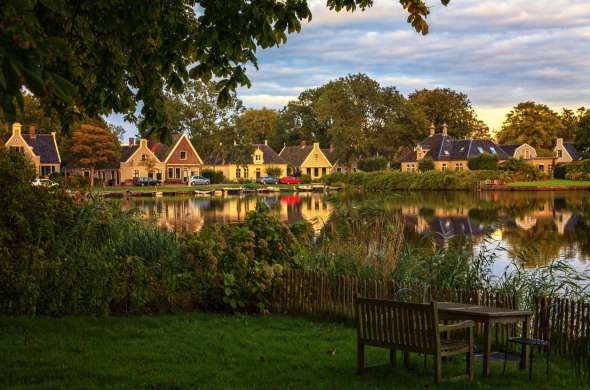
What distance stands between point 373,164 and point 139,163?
34.3 meters

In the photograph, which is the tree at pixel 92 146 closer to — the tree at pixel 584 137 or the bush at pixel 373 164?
the bush at pixel 373 164

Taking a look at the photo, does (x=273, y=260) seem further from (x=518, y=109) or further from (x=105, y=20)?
(x=518, y=109)

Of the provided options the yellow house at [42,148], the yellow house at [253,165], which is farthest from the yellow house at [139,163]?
the yellow house at [253,165]

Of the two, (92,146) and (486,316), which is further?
(92,146)

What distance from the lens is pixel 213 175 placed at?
92250 mm

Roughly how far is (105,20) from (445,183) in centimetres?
7143

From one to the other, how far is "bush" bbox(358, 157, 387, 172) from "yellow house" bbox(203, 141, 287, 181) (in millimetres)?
13264

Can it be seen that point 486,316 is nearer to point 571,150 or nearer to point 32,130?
point 32,130

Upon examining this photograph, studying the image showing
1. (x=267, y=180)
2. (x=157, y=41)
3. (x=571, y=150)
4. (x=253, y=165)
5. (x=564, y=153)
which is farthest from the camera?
(x=253, y=165)

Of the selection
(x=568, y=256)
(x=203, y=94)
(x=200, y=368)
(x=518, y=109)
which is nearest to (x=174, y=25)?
(x=200, y=368)

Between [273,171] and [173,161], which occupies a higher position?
[173,161]

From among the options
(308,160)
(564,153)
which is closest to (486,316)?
(564,153)

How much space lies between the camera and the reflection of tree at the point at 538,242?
75.1 feet

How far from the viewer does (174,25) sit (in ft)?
27.1
